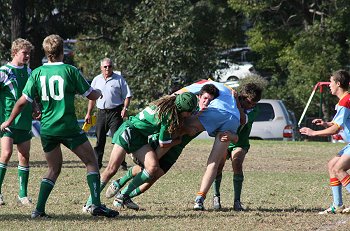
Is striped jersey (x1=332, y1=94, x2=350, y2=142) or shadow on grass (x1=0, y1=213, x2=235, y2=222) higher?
striped jersey (x1=332, y1=94, x2=350, y2=142)

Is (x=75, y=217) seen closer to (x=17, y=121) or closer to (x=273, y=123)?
(x=17, y=121)

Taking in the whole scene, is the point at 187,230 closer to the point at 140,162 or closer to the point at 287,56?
the point at 140,162

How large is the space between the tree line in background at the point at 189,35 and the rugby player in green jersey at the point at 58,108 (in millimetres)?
20836

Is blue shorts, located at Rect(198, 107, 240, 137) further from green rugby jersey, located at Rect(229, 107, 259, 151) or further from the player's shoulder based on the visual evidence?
the player's shoulder

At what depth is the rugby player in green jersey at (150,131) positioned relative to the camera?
9.55 metres

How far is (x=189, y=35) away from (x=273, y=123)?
6.04 m

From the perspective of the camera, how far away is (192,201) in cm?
1132

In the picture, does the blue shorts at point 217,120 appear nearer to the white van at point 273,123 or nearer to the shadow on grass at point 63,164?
the shadow on grass at point 63,164

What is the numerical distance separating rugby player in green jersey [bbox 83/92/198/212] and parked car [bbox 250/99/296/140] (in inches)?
629

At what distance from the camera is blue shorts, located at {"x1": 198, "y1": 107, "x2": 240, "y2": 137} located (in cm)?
1003

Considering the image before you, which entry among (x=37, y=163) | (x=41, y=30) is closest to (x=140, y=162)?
(x=37, y=163)

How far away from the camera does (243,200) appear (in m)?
11.7

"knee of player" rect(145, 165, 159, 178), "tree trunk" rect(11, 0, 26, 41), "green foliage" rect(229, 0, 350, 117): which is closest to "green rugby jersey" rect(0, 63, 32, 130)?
"knee of player" rect(145, 165, 159, 178)

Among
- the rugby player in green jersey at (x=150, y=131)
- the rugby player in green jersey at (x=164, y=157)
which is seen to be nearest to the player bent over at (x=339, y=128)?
the rugby player in green jersey at (x=164, y=157)
